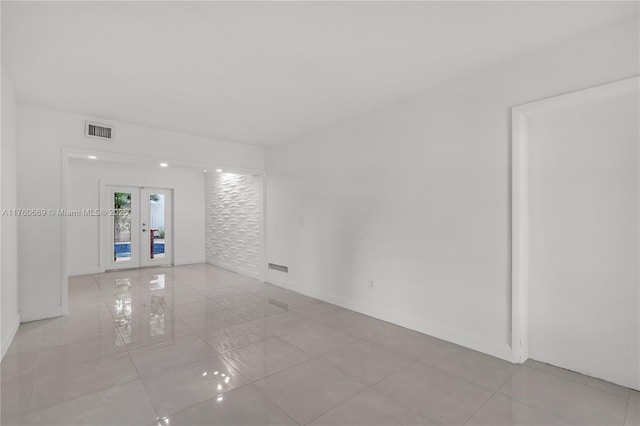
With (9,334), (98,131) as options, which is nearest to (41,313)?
(9,334)

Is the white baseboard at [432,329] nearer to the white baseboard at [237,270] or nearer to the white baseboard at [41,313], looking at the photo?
the white baseboard at [237,270]

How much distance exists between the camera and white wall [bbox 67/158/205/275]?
681 centimetres

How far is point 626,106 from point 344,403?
308 cm

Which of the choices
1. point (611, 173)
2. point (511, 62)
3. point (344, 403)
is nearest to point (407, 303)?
point (344, 403)

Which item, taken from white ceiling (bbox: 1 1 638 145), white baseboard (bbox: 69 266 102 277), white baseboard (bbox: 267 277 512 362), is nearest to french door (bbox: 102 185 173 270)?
white baseboard (bbox: 69 266 102 277)

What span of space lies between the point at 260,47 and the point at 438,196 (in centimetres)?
230

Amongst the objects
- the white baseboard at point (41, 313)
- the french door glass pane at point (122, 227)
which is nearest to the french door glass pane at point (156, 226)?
the french door glass pane at point (122, 227)

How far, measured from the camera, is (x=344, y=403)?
7.18 ft

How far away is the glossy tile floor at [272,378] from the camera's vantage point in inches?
80.8

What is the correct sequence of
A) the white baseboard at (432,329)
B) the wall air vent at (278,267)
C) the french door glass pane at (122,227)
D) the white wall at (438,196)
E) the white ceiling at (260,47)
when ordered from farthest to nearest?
the french door glass pane at (122,227), the wall air vent at (278,267), the white baseboard at (432,329), the white wall at (438,196), the white ceiling at (260,47)

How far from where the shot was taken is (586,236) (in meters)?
2.54

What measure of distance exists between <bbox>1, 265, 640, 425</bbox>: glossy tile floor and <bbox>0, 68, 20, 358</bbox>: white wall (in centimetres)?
25

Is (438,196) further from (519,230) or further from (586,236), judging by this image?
(586,236)

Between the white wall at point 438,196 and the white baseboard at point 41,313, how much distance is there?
3477mm
